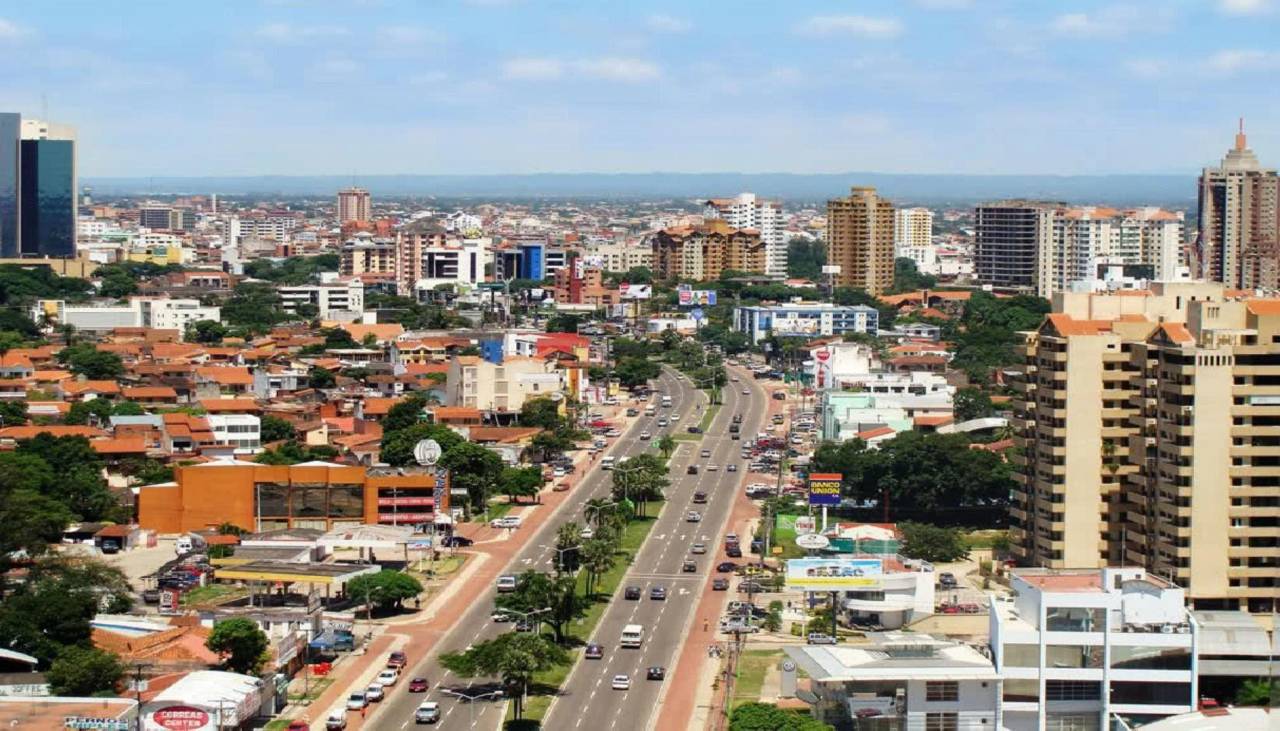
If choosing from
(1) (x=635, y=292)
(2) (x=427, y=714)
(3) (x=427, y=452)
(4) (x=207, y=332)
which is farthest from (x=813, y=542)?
(1) (x=635, y=292)

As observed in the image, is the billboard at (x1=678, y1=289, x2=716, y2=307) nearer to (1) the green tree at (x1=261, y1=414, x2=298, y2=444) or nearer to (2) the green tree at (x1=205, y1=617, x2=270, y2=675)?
(1) the green tree at (x1=261, y1=414, x2=298, y2=444)

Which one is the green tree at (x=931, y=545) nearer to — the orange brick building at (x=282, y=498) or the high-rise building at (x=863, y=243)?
the orange brick building at (x=282, y=498)

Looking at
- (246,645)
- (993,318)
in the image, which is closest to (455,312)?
(993,318)

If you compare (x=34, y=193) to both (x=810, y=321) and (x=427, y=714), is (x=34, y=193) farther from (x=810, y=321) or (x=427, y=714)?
(x=427, y=714)

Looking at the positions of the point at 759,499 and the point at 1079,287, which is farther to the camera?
the point at 759,499

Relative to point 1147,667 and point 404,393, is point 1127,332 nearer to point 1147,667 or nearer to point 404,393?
point 1147,667
